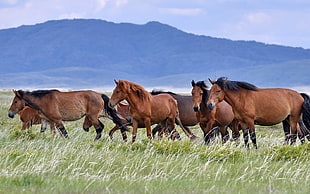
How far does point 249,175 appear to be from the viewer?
1142 centimetres

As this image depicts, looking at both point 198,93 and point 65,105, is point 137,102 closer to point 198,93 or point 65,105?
point 198,93

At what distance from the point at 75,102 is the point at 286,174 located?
27.4 feet

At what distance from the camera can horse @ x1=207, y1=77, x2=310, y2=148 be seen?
15.1 m

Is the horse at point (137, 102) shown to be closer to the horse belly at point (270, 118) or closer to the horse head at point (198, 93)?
the horse head at point (198, 93)

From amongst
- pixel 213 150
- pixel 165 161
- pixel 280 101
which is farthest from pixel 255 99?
pixel 165 161

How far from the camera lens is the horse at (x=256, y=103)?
15062mm

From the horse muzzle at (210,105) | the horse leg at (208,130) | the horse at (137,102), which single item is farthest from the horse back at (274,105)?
the horse at (137,102)

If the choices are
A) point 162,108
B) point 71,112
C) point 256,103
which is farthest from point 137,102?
point 71,112

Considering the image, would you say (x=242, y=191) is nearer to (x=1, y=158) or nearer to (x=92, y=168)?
(x=92, y=168)

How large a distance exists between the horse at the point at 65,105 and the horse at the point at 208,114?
2.79 metres

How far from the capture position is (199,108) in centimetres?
1535

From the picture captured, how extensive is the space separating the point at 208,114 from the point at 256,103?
129 cm

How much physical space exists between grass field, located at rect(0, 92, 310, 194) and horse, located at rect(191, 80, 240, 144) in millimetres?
1222

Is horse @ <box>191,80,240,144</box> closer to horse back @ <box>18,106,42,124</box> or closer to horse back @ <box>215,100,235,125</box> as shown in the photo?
horse back @ <box>215,100,235,125</box>
